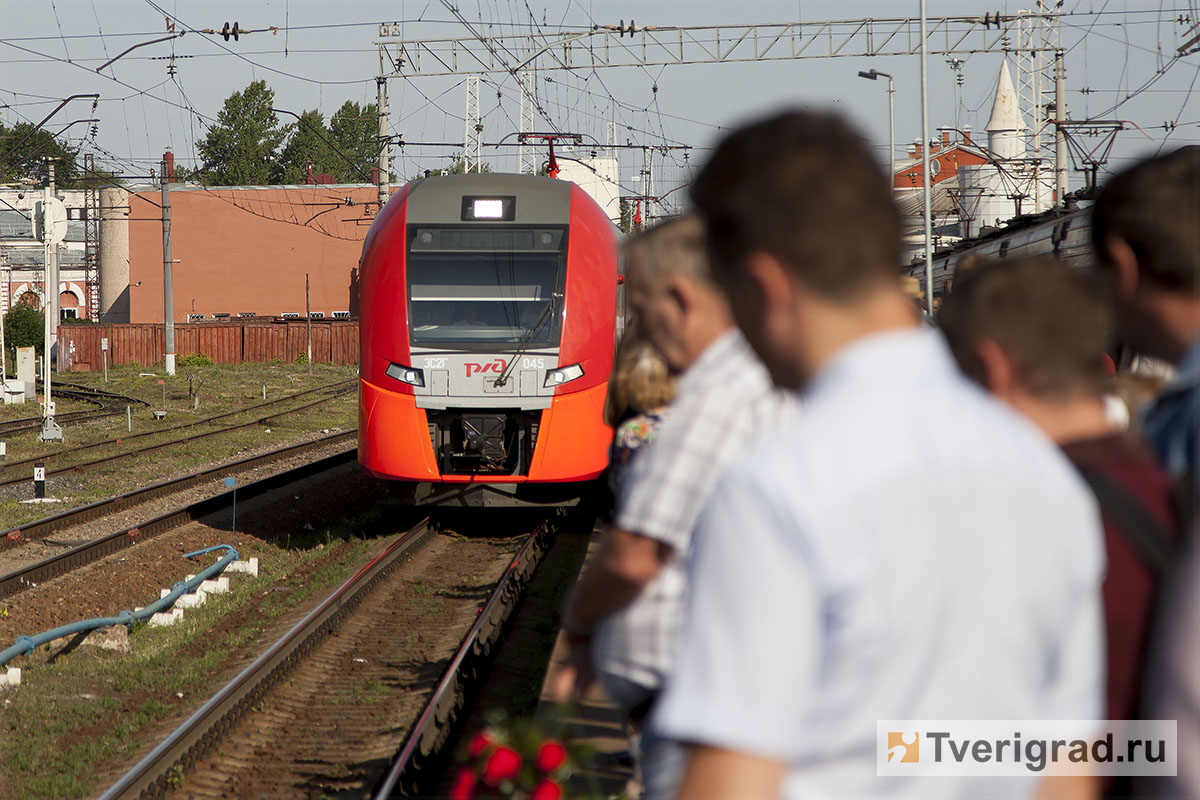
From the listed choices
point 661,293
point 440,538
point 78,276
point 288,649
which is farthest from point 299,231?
point 661,293

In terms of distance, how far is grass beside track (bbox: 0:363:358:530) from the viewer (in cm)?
1580

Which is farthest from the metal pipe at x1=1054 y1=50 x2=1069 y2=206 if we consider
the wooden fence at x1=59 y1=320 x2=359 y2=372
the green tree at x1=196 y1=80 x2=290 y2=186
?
the green tree at x1=196 y1=80 x2=290 y2=186

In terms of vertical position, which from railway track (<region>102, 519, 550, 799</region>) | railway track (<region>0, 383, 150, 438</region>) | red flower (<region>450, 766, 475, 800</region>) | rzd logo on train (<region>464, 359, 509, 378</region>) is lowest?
railway track (<region>102, 519, 550, 799</region>)

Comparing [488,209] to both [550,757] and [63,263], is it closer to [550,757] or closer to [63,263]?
[550,757]

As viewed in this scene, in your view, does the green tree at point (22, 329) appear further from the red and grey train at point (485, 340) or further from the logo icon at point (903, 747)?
the logo icon at point (903, 747)

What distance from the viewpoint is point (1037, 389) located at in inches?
76.0

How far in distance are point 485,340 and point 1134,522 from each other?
9531 millimetres

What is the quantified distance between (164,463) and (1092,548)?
18.2 metres

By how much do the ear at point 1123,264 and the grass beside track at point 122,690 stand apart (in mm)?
5522

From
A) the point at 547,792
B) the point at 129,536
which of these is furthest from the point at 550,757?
the point at 129,536

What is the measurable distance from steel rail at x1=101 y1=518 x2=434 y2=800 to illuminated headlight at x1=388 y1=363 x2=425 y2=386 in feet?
5.45

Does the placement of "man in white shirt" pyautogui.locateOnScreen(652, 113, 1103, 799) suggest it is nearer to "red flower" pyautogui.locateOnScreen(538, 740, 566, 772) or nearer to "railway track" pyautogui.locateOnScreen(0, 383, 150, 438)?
"red flower" pyautogui.locateOnScreen(538, 740, 566, 772)

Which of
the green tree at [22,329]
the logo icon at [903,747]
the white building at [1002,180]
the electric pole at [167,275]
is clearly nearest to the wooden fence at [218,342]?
the green tree at [22,329]

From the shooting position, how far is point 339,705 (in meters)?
7.39
